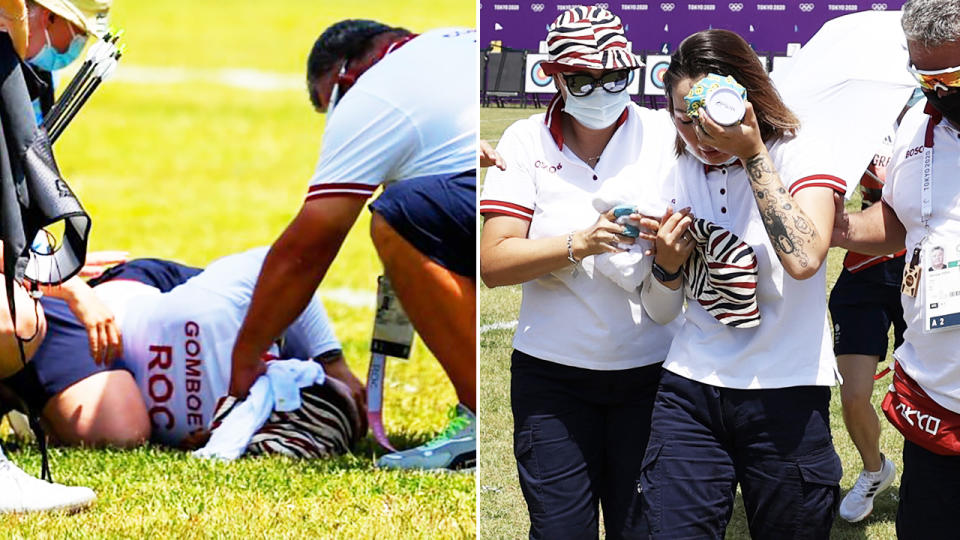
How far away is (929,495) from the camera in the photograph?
10.1 ft

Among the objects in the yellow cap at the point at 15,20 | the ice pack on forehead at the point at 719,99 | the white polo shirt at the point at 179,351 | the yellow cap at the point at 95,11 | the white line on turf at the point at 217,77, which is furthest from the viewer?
the white line on turf at the point at 217,77

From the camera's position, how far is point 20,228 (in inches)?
159

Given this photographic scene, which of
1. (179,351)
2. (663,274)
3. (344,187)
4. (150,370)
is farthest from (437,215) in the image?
(663,274)

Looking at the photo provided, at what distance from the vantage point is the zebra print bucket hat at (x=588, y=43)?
124 inches

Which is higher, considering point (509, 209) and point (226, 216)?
point (509, 209)

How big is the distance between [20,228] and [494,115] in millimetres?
1477

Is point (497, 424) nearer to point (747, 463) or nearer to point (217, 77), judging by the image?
point (747, 463)

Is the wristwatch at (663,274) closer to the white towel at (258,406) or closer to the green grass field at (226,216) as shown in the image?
the green grass field at (226,216)

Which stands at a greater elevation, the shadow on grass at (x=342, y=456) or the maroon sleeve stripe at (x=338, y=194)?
the maroon sleeve stripe at (x=338, y=194)

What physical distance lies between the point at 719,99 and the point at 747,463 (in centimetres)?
79

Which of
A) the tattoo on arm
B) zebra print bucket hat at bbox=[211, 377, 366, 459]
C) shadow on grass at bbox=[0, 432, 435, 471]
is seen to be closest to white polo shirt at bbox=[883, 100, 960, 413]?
the tattoo on arm

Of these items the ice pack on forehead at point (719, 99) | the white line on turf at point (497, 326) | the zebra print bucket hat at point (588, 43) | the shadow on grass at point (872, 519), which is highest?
the zebra print bucket hat at point (588, 43)

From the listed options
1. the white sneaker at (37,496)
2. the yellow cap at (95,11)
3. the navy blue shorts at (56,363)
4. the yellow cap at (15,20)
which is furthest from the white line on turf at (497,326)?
the yellow cap at (95,11)

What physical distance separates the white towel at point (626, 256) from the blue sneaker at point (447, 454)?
159 centimetres
